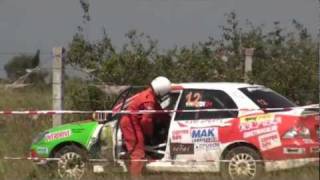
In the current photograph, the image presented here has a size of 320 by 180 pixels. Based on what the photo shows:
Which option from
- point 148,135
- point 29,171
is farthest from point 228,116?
point 29,171

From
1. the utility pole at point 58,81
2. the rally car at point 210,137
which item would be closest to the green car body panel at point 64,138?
the rally car at point 210,137

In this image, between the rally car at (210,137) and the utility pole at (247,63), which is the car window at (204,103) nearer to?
the rally car at (210,137)

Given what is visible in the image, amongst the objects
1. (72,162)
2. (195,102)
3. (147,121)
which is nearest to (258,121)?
(195,102)

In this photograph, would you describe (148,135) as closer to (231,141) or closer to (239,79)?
(231,141)

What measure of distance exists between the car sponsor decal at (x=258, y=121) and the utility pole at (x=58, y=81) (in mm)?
4216

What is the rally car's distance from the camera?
415 inches

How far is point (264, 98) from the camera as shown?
11305mm

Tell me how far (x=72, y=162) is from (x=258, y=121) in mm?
2855

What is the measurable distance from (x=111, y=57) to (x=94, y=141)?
17.0 feet

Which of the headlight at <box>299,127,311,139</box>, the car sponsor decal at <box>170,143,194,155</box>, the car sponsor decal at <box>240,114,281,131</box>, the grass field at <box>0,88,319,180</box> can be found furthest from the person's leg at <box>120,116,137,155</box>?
the headlight at <box>299,127,311,139</box>

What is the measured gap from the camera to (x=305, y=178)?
9508mm

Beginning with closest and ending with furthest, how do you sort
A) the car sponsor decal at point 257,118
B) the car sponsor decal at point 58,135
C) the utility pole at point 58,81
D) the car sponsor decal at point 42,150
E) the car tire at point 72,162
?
the car sponsor decal at point 257,118, the car tire at point 72,162, the car sponsor decal at point 58,135, the car sponsor decal at point 42,150, the utility pole at point 58,81

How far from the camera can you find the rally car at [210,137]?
10531 mm

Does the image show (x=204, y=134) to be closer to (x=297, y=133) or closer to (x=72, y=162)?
(x=297, y=133)
